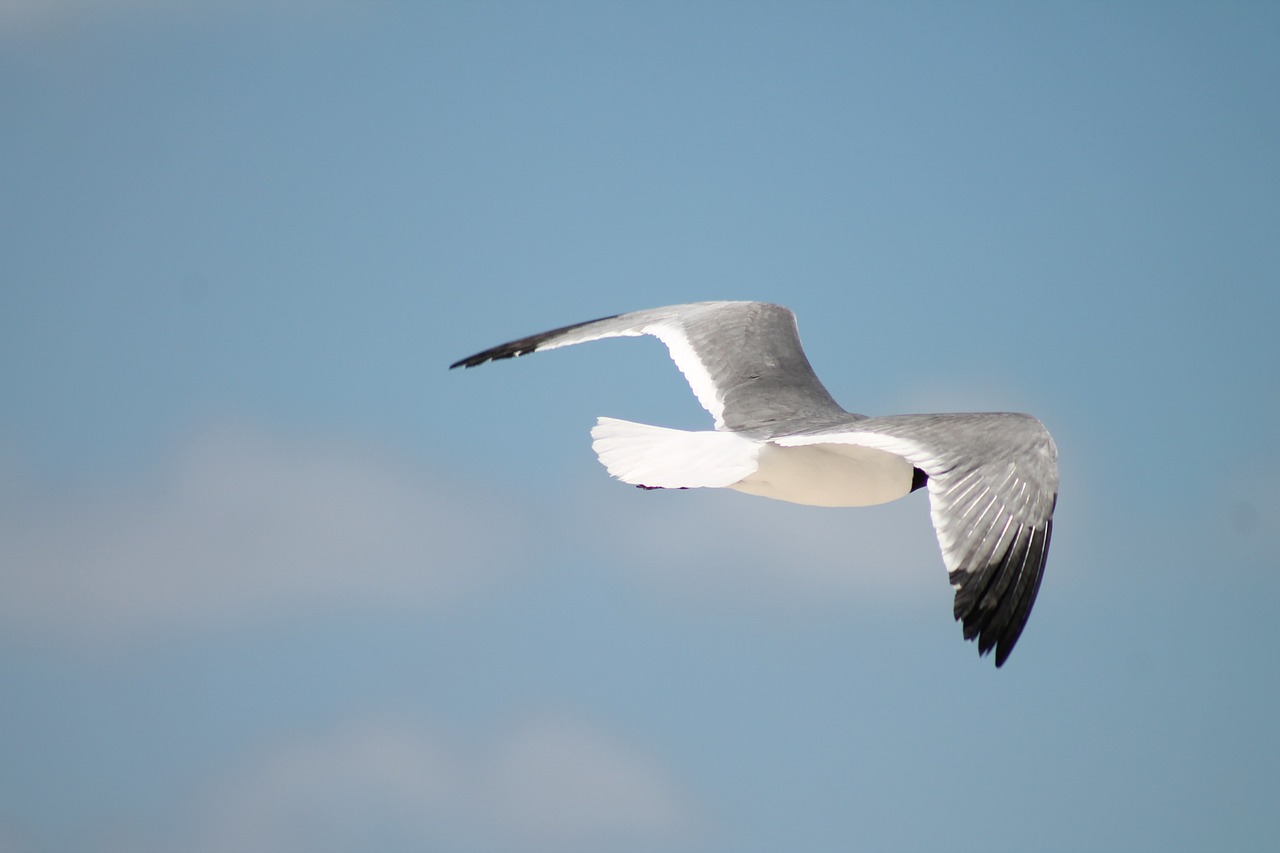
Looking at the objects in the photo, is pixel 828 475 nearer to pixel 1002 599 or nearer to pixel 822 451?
pixel 822 451

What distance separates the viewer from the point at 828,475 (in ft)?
23.2

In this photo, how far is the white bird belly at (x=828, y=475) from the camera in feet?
22.7

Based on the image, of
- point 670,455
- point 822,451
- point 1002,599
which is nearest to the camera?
point 1002,599

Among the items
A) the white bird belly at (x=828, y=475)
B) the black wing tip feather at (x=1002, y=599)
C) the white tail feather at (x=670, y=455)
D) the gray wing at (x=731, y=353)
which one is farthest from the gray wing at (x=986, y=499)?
the gray wing at (x=731, y=353)

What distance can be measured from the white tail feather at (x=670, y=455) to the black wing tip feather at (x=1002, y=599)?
1441mm

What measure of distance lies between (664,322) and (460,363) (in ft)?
4.66

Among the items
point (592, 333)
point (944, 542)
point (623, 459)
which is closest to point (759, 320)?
point (592, 333)

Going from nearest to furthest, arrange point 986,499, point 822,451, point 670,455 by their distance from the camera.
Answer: point 986,499 < point 670,455 < point 822,451

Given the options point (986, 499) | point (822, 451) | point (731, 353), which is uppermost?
point (731, 353)

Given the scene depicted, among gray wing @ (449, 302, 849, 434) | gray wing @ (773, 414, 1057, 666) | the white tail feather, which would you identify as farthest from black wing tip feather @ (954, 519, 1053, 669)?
gray wing @ (449, 302, 849, 434)

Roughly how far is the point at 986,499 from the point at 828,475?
1.64m

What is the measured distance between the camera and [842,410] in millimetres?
7574

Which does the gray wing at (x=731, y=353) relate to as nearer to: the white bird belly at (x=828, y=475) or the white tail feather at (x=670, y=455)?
the white bird belly at (x=828, y=475)

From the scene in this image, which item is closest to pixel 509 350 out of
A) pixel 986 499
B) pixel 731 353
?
pixel 731 353
